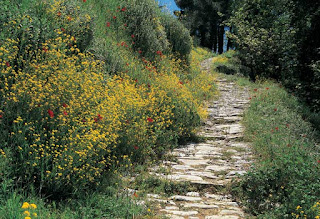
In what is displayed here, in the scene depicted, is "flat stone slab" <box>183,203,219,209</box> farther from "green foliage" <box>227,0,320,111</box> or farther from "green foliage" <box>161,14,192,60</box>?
"green foliage" <box>161,14,192,60</box>

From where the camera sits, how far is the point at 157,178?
4824 millimetres

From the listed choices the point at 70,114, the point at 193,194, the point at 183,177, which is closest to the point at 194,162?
the point at 183,177

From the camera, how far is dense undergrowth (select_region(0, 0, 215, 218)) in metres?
3.62

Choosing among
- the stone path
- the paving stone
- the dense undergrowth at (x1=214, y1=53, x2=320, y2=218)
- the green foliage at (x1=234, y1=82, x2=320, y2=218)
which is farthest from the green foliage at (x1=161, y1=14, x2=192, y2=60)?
the paving stone

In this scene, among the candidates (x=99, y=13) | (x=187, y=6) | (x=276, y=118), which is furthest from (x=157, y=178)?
(x=187, y=6)

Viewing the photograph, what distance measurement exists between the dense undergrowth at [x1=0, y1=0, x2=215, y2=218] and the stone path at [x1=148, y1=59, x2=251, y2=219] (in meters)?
0.47

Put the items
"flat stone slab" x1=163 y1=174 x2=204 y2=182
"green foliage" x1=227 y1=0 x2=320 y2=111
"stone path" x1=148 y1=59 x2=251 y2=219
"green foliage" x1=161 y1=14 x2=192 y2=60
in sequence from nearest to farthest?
"stone path" x1=148 y1=59 x2=251 y2=219 → "flat stone slab" x1=163 y1=174 x2=204 y2=182 → "green foliage" x1=227 y1=0 x2=320 y2=111 → "green foliage" x1=161 y1=14 x2=192 y2=60

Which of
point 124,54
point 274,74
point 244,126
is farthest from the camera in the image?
point 274,74

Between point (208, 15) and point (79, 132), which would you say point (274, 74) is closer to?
point (79, 132)

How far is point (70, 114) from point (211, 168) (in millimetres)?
2679

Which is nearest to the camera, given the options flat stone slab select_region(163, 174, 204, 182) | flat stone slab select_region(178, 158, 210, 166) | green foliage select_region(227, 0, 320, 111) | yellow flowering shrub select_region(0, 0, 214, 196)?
yellow flowering shrub select_region(0, 0, 214, 196)

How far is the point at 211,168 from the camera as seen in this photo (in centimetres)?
557

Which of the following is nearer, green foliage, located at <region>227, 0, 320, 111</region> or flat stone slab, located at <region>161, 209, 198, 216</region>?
flat stone slab, located at <region>161, 209, 198, 216</region>

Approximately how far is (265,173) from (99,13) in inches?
282
